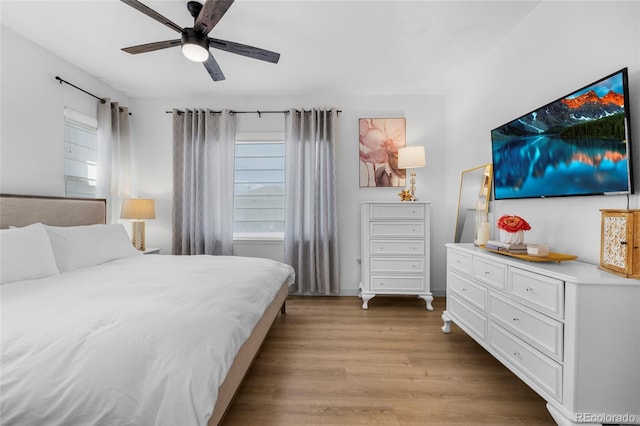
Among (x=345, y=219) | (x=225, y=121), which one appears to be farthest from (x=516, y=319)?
(x=225, y=121)

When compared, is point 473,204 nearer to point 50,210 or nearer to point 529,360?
point 529,360

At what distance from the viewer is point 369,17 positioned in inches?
85.5

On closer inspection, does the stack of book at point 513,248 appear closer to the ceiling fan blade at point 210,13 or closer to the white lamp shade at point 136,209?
the ceiling fan blade at point 210,13

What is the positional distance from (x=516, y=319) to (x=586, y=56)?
1.67 meters

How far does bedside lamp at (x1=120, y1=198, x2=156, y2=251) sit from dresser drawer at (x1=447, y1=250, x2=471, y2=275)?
133 inches

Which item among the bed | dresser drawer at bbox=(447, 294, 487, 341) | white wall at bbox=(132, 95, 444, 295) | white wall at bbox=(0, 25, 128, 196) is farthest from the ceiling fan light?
dresser drawer at bbox=(447, 294, 487, 341)

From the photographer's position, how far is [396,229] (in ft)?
10.2

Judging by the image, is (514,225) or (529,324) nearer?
(529,324)

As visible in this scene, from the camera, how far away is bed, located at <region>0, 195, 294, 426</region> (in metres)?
0.84

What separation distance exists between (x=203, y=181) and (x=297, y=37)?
2144mm

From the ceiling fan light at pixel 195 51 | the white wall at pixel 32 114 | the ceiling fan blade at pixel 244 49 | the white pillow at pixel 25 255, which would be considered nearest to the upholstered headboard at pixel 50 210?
the white wall at pixel 32 114

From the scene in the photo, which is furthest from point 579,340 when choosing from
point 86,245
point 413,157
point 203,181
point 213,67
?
point 203,181

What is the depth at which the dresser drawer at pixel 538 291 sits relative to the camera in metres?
1.31

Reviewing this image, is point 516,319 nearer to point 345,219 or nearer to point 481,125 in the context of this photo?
point 481,125
